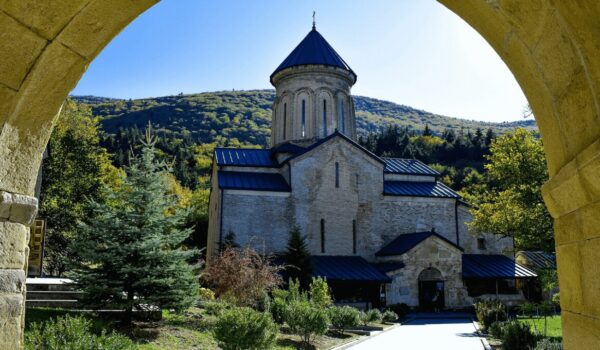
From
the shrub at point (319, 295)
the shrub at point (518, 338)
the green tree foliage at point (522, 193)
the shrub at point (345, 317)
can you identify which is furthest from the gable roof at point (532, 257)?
the shrub at point (518, 338)

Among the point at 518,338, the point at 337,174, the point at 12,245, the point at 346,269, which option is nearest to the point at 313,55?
the point at 337,174

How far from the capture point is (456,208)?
89.6 feet

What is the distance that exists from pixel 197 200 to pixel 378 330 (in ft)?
97.4

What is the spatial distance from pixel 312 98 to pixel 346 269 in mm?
9610

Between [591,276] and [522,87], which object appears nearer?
[591,276]

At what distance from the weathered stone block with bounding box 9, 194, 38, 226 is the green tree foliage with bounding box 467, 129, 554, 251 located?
14391 millimetres

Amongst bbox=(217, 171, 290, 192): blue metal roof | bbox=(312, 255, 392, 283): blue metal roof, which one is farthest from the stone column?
bbox=(217, 171, 290, 192): blue metal roof

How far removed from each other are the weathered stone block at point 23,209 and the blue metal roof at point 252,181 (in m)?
20.4

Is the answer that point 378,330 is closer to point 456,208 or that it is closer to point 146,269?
point 146,269

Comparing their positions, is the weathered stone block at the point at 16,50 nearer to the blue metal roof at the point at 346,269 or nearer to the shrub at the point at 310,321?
the shrub at the point at 310,321

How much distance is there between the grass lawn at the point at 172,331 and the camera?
31.0 ft

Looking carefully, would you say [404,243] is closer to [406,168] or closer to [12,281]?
[406,168]

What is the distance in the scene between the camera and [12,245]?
9.20 feet

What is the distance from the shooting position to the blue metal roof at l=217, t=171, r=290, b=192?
2380 centimetres
